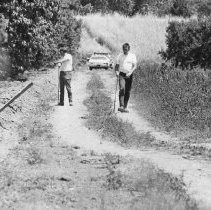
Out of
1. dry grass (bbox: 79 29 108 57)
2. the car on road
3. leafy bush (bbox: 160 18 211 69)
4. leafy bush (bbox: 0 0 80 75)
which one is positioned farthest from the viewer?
dry grass (bbox: 79 29 108 57)

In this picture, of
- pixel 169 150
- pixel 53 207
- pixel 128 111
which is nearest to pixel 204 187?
pixel 53 207

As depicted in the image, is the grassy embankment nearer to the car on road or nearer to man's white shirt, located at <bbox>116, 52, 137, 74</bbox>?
man's white shirt, located at <bbox>116, 52, 137, 74</bbox>

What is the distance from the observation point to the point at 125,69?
1930cm

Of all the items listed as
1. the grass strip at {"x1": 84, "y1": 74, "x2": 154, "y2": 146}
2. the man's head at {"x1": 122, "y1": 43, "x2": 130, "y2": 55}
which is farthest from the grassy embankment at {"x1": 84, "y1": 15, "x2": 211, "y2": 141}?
the man's head at {"x1": 122, "y1": 43, "x2": 130, "y2": 55}

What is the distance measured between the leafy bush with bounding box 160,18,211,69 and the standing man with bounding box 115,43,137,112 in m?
12.4

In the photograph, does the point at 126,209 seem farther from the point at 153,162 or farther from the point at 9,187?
the point at 153,162

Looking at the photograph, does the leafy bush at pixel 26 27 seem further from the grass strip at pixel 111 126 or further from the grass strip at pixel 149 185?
the grass strip at pixel 149 185

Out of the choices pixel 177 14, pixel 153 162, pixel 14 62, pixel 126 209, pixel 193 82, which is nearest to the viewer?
pixel 126 209

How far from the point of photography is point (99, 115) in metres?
18.2

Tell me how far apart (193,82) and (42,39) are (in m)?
7.77

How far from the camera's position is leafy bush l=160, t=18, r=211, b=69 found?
32438 mm

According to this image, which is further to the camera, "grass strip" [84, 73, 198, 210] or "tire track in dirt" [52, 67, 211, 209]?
"tire track in dirt" [52, 67, 211, 209]

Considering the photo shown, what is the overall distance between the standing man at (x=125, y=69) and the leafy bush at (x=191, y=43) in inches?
489

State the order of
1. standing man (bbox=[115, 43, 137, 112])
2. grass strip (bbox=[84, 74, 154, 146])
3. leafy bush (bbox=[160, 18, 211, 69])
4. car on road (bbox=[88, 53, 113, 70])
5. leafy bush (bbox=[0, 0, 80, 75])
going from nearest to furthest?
grass strip (bbox=[84, 74, 154, 146]), standing man (bbox=[115, 43, 137, 112]), leafy bush (bbox=[0, 0, 80, 75]), leafy bush (bbox=[160, 18, 211, 69]), car on road (bbox=[88, 53, 113, 70])
